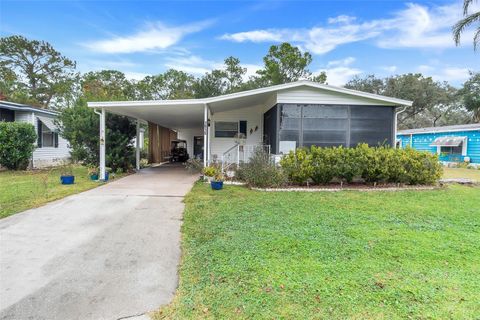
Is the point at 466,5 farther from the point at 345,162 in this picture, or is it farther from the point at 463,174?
the point at 345,162

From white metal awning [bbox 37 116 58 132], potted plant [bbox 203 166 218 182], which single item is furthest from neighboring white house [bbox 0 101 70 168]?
potted plant [bbox 203 166 218 182]

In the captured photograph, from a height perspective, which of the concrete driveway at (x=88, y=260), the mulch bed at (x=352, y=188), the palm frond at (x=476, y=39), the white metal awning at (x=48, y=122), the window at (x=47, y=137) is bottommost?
the concrete driveway at (x=88, y=260)

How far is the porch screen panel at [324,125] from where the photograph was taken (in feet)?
33.2

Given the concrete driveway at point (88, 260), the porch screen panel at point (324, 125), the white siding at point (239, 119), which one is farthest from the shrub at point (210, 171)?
the white siding at point (239, 119)

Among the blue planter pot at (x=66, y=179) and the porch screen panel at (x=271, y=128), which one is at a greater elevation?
the porch screen panel at (x=271, y=128)

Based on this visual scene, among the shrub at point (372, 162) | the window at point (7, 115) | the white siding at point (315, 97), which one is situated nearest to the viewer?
the shrub at point (372, 162)

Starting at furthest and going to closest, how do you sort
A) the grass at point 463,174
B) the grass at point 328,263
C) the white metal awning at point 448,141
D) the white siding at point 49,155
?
the white metal awning at point 448,141
the white siding at point 49,155
the grass at point 463,174
the grass at point 328,263

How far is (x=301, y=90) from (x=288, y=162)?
9.17ft

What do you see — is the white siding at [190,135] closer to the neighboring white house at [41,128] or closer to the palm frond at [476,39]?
the neighboring white house at [41,128]

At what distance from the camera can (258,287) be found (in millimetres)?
2842

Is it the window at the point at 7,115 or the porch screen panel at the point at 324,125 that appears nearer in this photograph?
the porch screen panel at the point at 324,125

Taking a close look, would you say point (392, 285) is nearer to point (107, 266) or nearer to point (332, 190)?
point (107, 266)

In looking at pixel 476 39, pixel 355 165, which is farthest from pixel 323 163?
pixel 476 39

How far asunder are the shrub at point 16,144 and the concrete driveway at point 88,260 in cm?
811
